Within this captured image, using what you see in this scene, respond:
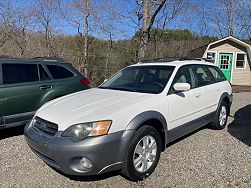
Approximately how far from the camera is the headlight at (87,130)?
9.39 ft

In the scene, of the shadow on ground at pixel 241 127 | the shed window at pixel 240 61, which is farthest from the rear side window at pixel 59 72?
the shed window at pixel 240 61

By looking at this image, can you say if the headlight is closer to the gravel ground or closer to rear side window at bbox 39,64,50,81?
the gravel ground

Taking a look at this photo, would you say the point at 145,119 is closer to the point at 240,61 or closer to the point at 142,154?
the point at 142,154

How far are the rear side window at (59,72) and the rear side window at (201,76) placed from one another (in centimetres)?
286

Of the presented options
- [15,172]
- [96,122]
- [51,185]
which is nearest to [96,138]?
[96,122]

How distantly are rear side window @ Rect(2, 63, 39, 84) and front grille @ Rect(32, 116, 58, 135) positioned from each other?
5.64 ft

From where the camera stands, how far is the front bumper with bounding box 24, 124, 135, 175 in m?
2.79

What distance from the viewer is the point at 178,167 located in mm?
3676

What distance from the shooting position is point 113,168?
2.94 m

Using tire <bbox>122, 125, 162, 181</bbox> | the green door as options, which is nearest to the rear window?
tire <bbox>122, 125, 162, 181</bbox>

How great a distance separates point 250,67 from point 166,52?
8.28 meters

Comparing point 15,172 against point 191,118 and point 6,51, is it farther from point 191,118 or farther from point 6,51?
point 6,51

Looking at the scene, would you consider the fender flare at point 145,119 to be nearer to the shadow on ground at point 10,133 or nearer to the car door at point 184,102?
the car door at point 184,102

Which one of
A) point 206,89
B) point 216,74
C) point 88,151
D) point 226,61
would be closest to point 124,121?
point 88,151
